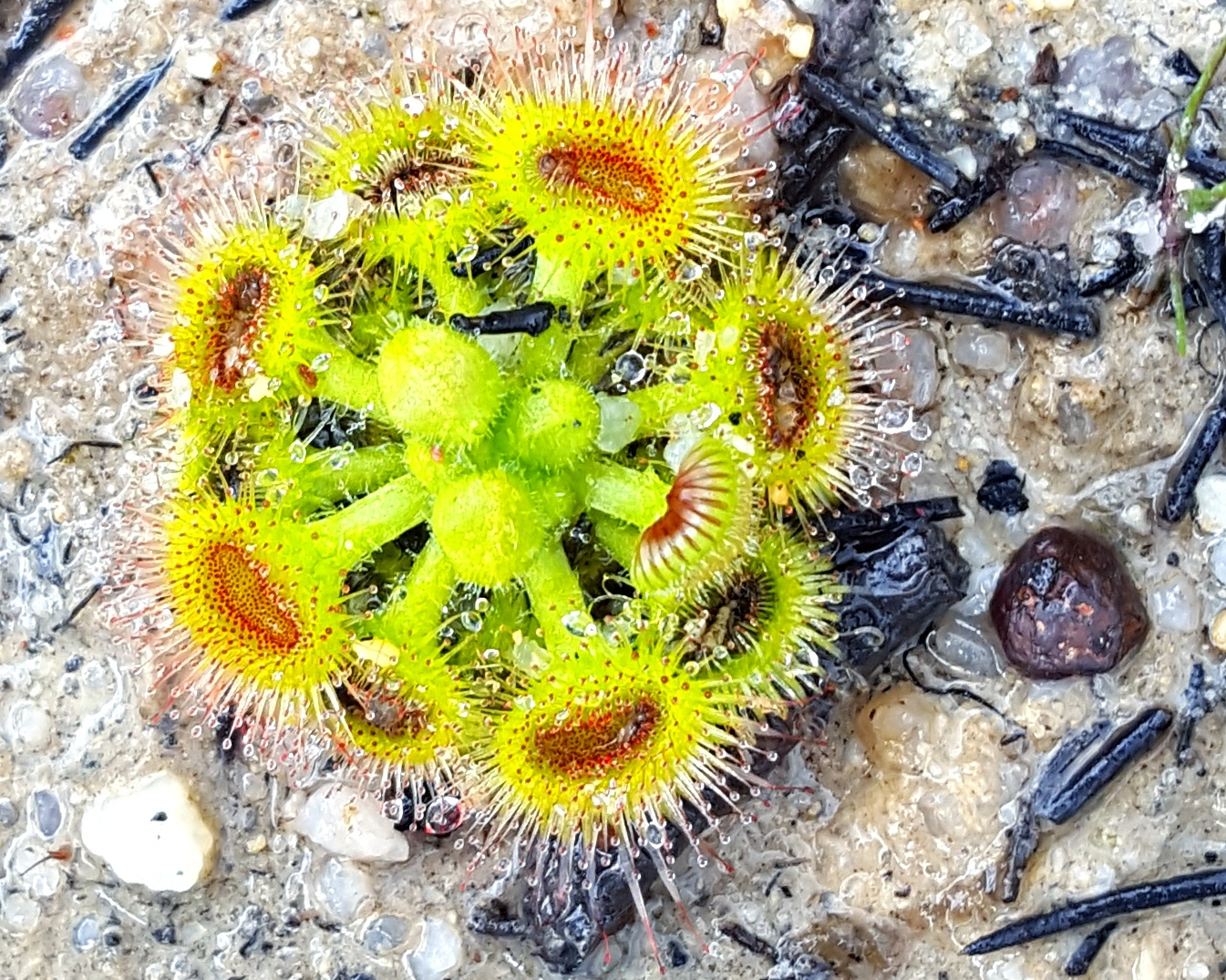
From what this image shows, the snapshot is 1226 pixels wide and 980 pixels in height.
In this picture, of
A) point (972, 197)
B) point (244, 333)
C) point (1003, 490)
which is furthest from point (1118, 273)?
point (244, 333)

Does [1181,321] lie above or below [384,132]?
below

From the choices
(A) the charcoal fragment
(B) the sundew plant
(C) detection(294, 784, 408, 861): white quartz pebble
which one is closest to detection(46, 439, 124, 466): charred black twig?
(B) the sundew plant

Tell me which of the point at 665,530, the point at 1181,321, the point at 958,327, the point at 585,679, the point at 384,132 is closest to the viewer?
the point at 665,530

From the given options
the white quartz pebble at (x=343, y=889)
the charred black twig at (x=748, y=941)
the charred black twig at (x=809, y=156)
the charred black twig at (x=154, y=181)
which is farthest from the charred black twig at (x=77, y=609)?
the charred black twig at (x=809, y=156)

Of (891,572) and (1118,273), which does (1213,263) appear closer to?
(1118,273)

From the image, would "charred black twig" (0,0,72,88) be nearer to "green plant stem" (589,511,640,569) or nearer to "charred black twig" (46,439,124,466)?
"charred black twig" (46,439,124,466)

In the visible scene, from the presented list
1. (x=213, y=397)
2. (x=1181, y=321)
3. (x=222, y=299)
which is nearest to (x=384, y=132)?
(x=222, y=299)

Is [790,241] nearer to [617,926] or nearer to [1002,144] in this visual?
[1002,144]
